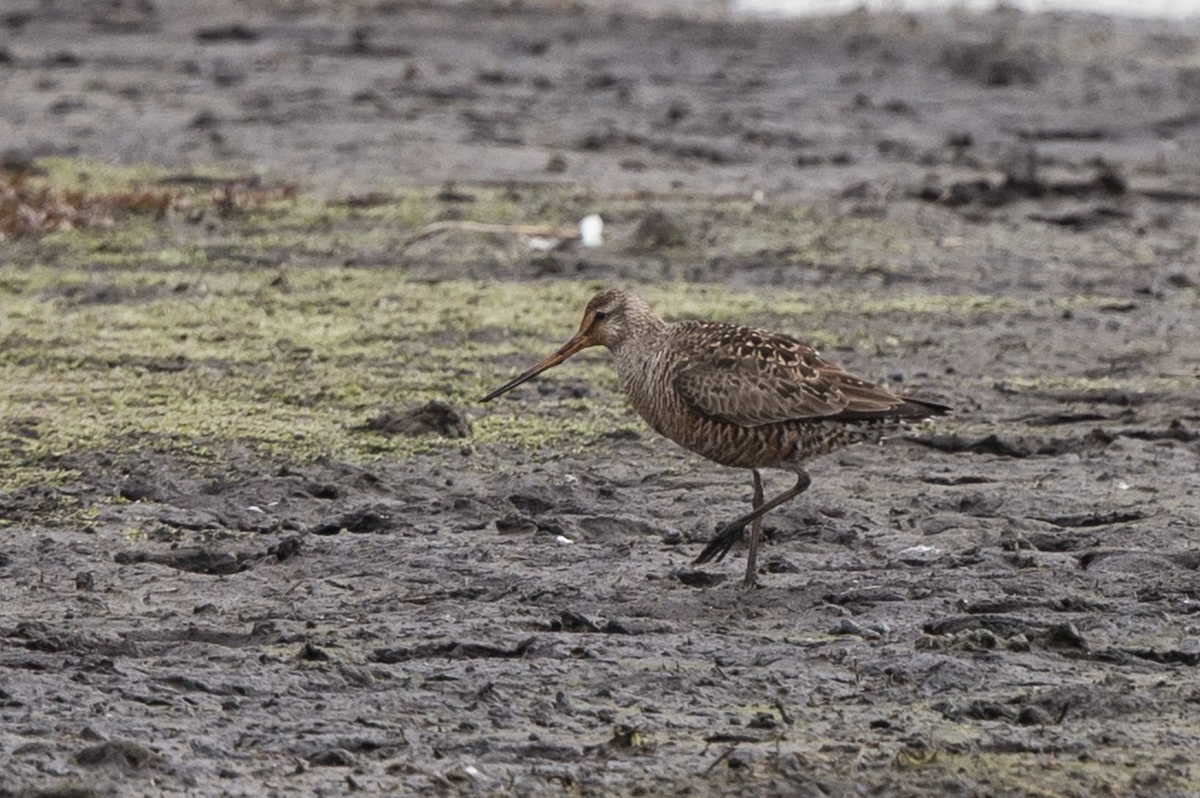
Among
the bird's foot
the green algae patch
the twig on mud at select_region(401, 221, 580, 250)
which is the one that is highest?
the bird's foot

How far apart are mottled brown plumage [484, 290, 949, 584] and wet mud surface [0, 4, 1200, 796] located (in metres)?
0.37

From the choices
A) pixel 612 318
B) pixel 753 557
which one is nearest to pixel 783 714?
pixel 753 557

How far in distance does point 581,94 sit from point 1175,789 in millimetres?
15514

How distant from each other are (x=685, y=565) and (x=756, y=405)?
0.61 m

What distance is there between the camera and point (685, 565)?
754cm

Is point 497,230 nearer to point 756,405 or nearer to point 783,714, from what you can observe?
point 756,405

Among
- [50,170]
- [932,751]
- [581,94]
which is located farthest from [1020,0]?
[932,751]

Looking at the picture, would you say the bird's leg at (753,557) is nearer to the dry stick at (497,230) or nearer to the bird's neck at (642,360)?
the bird's neck at (642,360)

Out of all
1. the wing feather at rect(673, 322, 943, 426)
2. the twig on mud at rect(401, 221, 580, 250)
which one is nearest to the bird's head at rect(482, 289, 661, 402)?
the wing feather at rect(673, 322, 943, 426)

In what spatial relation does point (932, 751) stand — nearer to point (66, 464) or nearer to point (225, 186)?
point (66, 464)

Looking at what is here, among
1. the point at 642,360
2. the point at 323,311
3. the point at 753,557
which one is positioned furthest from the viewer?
the point at 323,311

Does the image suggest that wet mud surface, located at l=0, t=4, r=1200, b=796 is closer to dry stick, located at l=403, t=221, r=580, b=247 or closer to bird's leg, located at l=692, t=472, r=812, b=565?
bird's leg, located at l=692, t=472, r=812, b=565

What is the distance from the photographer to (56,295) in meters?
12.0

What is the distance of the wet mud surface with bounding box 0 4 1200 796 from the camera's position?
18.5 feet
